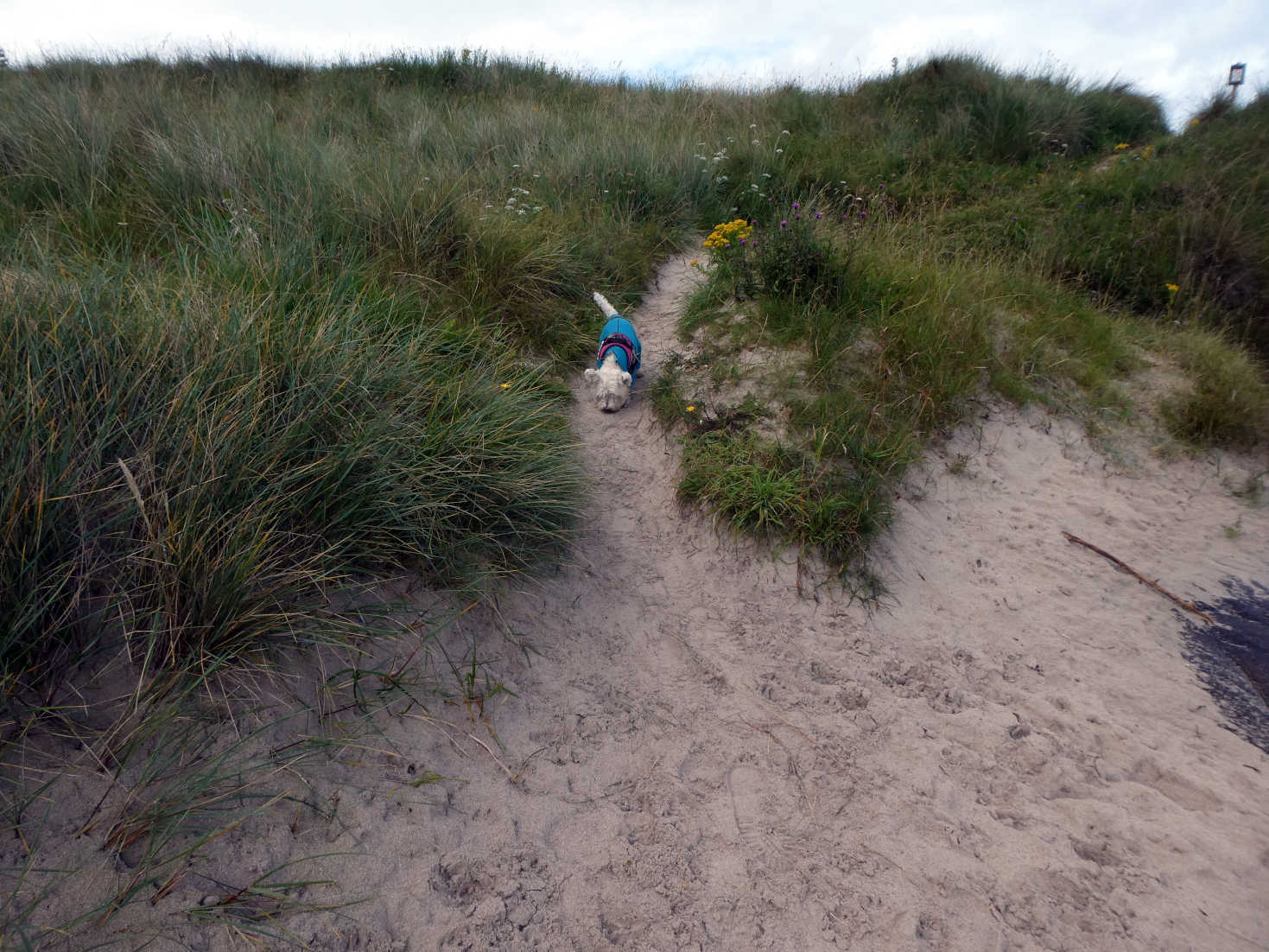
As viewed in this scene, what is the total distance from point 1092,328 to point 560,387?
14.7ft

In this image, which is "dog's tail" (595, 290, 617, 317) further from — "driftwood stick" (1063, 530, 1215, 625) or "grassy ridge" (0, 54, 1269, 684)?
"driftwood stick" (1063, 530, 1215, 625)

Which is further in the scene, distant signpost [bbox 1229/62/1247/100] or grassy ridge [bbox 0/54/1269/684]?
distant signpost [bbox 1229/62/1247/100]

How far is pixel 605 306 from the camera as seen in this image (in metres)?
5.39

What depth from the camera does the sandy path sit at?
240cm

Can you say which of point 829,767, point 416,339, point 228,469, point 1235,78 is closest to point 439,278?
point 416,339

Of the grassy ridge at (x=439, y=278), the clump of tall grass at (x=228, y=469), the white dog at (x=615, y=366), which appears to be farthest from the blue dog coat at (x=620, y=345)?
the clump of tall grass at (x=228, y=469)

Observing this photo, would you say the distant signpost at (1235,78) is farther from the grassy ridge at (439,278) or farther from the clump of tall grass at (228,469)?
the clump of tall grass at (228,469)

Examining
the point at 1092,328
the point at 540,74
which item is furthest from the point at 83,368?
the point at 540,74

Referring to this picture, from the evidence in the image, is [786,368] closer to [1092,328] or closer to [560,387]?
[560,387]

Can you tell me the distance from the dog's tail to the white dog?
1.18ft

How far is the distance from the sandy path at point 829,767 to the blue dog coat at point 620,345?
0.80m

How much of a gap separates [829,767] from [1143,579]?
256 centimetres

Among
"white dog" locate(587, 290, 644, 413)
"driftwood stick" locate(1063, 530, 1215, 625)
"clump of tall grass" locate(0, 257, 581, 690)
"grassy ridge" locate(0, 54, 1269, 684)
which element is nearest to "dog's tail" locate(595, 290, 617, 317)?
"grassy ridge" locate(0, 54, 1269, 684)

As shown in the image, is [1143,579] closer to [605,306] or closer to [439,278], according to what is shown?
[605,306]
